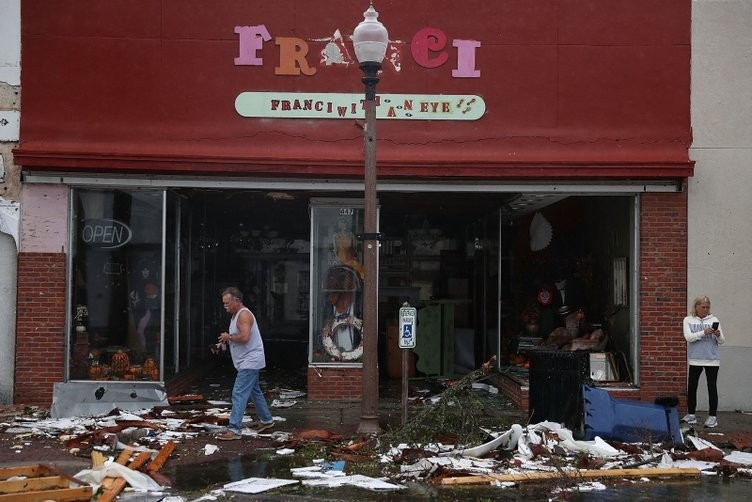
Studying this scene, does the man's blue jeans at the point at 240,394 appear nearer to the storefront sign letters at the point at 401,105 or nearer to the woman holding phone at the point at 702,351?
the storefront sign letters at the point at 401,105

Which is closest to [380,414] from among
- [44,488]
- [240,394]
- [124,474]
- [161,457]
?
[240,394]

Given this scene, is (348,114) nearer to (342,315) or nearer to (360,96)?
(360,96)

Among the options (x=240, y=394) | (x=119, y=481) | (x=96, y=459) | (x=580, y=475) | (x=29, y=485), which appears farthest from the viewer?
(x=240, y=394)

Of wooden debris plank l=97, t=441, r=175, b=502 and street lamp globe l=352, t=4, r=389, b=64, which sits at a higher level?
street lamp globe l=352, t=4, r=389, b=64

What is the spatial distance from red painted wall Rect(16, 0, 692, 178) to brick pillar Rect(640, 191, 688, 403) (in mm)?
868

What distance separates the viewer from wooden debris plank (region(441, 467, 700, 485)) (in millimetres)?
8562

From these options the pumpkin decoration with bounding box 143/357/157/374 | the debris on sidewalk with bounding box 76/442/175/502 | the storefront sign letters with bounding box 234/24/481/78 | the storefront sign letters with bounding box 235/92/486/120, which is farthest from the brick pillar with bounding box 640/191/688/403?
the debris on sidewalk with bounding box 76/442/175/502

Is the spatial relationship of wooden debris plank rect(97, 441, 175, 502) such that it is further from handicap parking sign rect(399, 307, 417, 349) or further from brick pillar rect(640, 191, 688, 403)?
brick pillar rect(640, 191, 688, 403)

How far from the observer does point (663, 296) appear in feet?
42.4

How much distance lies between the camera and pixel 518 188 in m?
13.0

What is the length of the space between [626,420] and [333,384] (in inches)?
187

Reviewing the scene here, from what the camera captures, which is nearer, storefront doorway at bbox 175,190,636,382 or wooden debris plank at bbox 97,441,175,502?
wooden debris plank at bbox 97,441,175,502

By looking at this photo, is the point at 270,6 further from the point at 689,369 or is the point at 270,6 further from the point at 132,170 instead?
the point at 689,369

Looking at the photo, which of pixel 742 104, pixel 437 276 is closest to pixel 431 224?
pixel 437 276
